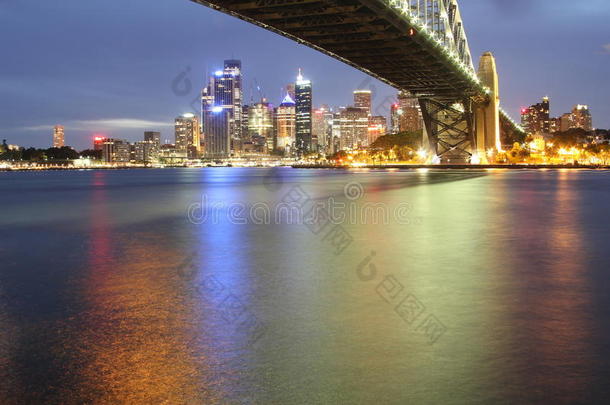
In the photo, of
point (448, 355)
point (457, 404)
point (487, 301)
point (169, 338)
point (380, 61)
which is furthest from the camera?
point (380, 61)

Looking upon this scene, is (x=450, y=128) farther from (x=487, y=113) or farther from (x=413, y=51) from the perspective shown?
(x=413, y=51)

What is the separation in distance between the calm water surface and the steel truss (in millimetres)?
63833

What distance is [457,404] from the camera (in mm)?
3736

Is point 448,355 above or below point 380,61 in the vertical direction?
below

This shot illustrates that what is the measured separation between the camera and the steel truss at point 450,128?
73.7 metres

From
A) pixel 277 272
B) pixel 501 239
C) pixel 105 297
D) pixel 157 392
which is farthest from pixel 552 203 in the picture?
pixel 157 392

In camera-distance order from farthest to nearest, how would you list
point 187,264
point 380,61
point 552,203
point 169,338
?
point 380,61 < point 552,203 < point 187,264 < point 169,338

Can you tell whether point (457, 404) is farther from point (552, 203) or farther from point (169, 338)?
point (552, 203)

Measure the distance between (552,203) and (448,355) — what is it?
20.6 meters
